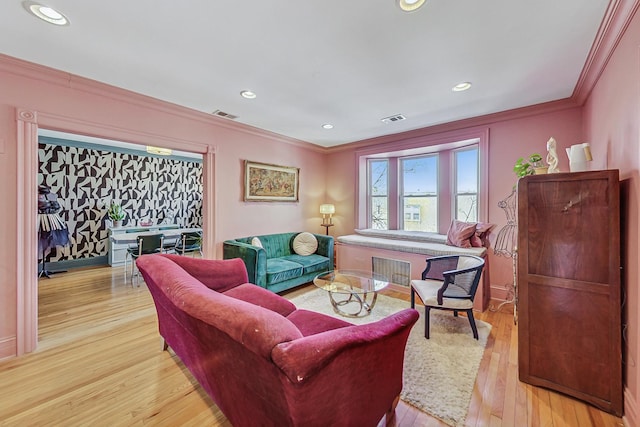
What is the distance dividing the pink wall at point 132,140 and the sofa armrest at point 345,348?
9.50 ft

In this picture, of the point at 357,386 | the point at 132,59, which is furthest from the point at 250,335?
the point at 132,59

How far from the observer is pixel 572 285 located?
5.74 feet

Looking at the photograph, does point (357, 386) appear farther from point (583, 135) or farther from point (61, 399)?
point (583, 135)

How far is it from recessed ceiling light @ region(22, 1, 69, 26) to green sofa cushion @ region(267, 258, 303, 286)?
114 inches

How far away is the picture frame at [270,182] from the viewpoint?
13.4 ft

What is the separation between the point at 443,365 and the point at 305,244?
281 centimetres

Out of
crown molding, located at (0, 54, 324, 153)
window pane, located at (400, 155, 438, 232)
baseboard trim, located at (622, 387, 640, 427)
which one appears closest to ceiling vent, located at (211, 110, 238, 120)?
crown molding, located at (0, 54, 324, 153)

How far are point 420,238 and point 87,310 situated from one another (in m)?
4.58

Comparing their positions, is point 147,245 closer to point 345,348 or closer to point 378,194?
point 378,194

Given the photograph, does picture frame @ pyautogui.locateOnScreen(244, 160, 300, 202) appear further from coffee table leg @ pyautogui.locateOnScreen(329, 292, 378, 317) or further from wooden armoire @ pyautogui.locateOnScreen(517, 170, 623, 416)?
wooden armoire @ pyautogui.locateOnScreen(517, 170, 623, 416)

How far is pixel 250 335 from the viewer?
0.95 m

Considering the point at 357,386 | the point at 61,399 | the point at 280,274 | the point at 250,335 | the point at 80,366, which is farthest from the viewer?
the point at 280,274

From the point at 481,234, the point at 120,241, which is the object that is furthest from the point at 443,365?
A: the point at 120,241

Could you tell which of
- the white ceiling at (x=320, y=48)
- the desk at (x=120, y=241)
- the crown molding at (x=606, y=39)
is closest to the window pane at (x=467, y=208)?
the white ceiling at (x=320, y=48)
